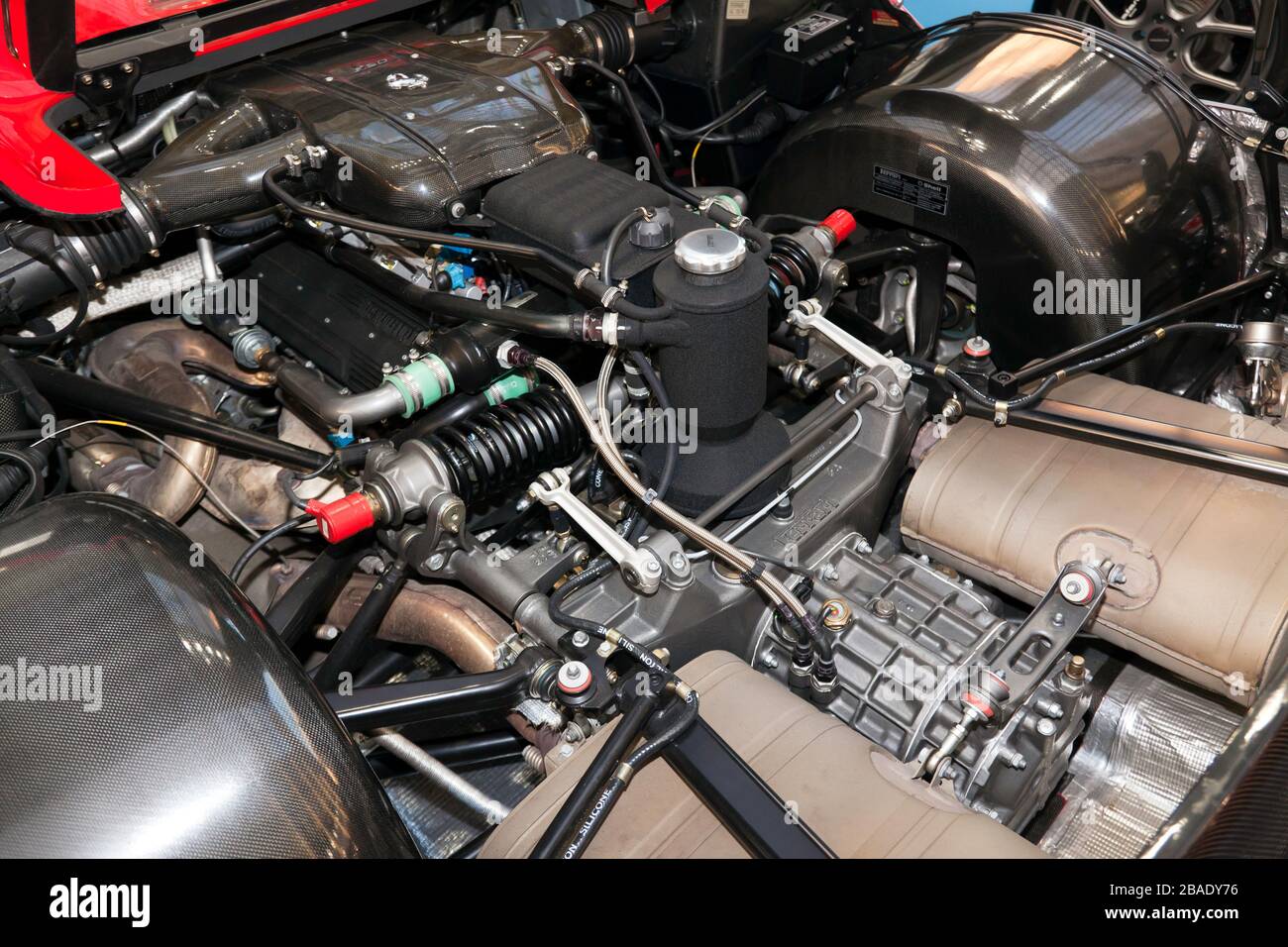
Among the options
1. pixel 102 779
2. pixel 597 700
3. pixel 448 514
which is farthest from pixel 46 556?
pixel 597 700

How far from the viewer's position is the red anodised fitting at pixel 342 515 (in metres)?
1.83

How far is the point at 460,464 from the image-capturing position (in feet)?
6.28

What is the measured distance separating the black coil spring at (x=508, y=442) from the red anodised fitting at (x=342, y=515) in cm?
16

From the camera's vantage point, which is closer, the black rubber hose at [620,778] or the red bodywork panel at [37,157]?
Result: the black rubber hose at [620,778]

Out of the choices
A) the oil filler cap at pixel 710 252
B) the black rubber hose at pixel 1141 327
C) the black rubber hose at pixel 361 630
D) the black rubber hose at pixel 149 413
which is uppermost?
the oil filler cap at pixel 710 252

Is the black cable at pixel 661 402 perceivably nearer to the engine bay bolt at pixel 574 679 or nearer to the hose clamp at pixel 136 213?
the engine bay bolt at pixel 574 679

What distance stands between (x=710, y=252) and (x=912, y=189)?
2.79ft

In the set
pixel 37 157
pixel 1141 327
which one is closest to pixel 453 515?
pixel 37 157

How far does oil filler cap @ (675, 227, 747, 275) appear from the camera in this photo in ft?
5.76

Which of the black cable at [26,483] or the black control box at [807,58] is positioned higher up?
the black control box at [807,58]

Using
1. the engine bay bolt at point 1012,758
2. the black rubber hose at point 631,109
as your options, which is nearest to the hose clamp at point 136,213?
the black rubber hose at point 631,109

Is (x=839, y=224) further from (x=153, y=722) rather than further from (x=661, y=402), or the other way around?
(x=153, y=722)

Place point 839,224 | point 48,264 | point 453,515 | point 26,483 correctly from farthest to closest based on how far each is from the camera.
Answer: point 839,224 → point 48,264 → point 26,483 → point 453,515

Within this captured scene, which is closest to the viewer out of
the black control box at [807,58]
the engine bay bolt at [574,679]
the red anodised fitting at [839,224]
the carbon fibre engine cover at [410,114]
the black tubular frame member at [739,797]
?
the black tubular frame member at [739,797]
